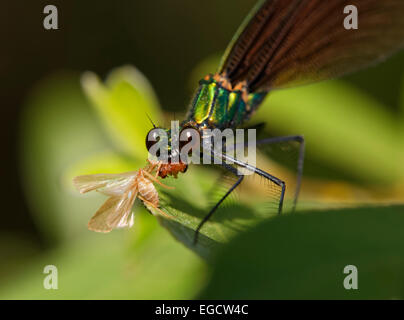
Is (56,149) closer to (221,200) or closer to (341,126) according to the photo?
(221,200)

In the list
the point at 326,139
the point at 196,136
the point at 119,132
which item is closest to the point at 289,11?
the point at 326,139

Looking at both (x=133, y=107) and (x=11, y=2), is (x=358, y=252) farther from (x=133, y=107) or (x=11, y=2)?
(x=11, y=2)

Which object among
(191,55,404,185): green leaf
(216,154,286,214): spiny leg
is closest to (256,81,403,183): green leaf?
(191,55,404,185): green leaf

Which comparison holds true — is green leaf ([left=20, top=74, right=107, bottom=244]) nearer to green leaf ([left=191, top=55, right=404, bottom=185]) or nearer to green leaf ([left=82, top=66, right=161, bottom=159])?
green leaf ([left=82, top=66, right=161, bottom=159])

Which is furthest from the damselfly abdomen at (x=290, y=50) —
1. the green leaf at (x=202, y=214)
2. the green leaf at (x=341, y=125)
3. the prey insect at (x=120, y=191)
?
the prey insect at (x=120, y=191)

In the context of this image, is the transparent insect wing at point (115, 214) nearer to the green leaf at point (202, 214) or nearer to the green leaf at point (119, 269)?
the green leaf at point (202, 214)

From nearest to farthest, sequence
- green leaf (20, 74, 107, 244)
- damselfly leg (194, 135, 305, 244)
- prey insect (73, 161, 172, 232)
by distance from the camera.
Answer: prey insect (73, 161, 172, 232) → damselfly leg (194, 135, 305, 244) → green leaf (20, 74, 107, 244)
